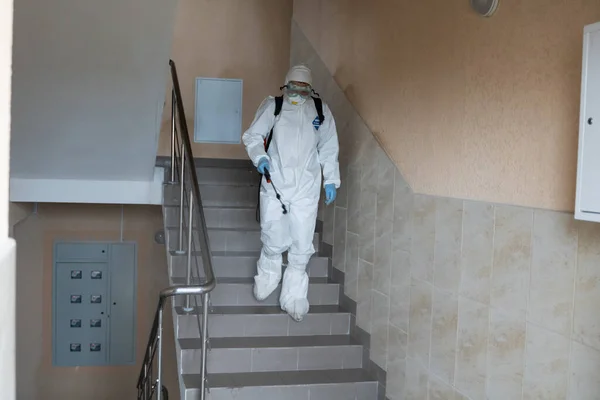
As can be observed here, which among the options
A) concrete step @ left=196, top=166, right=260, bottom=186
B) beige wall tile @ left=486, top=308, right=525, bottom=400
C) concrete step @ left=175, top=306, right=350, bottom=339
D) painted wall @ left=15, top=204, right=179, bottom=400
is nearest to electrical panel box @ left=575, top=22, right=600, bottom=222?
beige wall tile @ left=486, top=308, right=525, bottom=400

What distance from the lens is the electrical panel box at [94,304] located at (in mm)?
5918

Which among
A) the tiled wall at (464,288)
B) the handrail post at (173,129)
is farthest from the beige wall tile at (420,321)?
the handrail post at (173,129)

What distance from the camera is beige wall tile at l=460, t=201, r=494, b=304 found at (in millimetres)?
2574

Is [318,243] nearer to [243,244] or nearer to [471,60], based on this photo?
[243,244]

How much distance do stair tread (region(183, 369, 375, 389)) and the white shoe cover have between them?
1.19 feet

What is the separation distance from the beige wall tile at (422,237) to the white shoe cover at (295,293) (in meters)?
0.84

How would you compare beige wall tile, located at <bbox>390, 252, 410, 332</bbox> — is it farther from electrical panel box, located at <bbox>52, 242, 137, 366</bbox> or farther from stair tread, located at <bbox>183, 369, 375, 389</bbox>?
electrical panel box, located at <bbox>52, 242, 137, 366</bbox>

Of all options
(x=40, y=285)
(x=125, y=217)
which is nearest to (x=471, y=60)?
(x=125, y=217)

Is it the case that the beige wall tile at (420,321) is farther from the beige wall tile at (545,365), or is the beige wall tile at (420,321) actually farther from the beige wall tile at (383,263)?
the beige wall tile at (545,365)

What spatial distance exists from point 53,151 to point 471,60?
290 cm

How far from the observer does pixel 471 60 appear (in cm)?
277

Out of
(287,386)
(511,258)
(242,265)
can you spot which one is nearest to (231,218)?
(242,265)

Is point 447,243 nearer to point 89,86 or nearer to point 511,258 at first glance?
point 511,258

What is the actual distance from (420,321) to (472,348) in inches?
19.0
